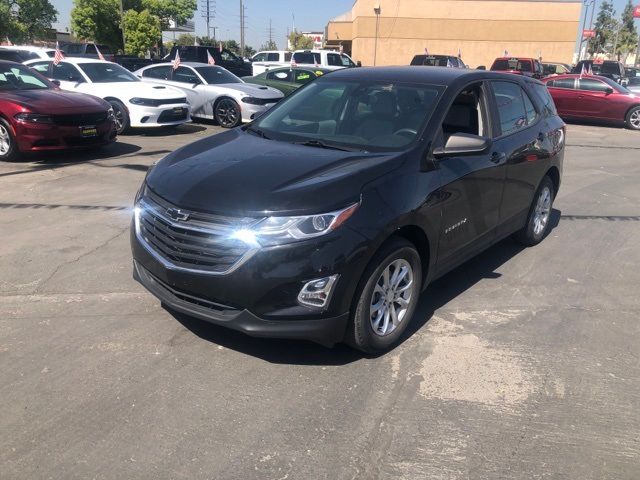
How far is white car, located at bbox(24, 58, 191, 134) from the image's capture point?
40.3 feet

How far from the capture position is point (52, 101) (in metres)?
9.35

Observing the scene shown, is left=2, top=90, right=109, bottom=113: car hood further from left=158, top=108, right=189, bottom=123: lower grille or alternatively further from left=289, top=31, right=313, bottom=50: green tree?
left=289, top=31, right=313, bottom=50: green tree

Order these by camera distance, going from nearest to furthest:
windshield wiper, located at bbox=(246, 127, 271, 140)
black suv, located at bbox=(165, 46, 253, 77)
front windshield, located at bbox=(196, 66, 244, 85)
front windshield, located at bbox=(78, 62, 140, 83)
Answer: windshield wiper, located at bbox=(246, 127, 271, 140), front windshield, located at bbox=(78, 62, 140, 83), front windshield, located at bbox=(196, 66, 244, 85), black suv, located at bbox=(165, 46, 253, 77)

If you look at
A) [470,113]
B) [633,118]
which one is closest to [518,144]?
[470,113]

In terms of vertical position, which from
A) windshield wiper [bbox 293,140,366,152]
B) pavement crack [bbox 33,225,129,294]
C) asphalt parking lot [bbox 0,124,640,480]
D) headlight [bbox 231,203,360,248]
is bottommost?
asphalt parking lot [bbox 0,124,640,480]

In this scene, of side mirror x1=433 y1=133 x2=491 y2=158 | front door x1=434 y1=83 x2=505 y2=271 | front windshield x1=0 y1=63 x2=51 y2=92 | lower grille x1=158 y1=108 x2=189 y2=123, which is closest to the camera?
side mirror x1=433 y1=133 x2=491 y2=158

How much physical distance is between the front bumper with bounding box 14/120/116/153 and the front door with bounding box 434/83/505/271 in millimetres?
6816

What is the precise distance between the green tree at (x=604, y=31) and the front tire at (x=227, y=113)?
87.8 m

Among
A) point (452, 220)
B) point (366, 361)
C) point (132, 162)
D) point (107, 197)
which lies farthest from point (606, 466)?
point (132, 162)

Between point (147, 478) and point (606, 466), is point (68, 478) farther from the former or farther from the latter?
point (606, 466)

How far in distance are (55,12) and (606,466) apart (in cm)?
6524

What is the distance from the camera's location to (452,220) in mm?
4262

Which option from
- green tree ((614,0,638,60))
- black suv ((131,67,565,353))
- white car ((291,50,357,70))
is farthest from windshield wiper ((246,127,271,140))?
green tree ((614,0,638,60))

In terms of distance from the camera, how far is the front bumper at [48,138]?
8.95 m
